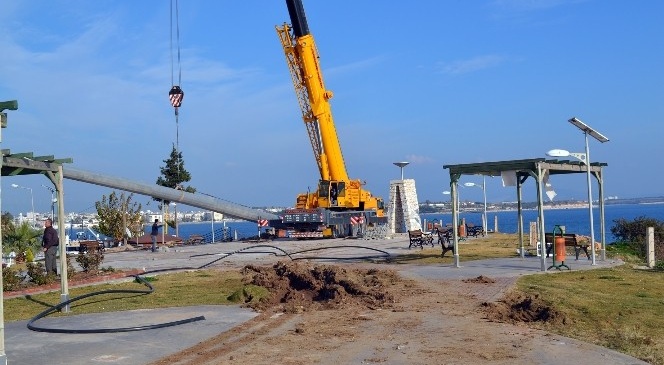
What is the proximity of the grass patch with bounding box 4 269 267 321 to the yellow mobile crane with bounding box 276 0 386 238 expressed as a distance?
22.3m

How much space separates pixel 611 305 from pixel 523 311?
1904 millimetres

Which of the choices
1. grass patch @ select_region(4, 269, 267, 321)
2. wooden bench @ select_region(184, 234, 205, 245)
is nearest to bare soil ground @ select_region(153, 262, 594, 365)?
grass patch @ select_region(4, 269, 267, 321)

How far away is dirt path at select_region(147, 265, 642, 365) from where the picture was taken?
31.7 ft

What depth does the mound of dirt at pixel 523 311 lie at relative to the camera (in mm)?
12258

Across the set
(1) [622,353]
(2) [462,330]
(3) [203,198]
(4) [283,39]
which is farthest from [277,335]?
(3) [203,198]

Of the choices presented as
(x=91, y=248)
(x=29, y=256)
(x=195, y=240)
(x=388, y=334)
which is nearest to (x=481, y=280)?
(x=388, y=334)

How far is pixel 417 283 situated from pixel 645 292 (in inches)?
190

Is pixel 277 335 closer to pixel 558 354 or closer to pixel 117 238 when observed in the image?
pixel 558 354

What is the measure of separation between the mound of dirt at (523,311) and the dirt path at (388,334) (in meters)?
0.15

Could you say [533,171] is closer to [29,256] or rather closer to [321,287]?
[321,287]

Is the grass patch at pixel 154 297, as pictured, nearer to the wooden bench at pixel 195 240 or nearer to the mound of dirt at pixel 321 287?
the mound of dirt at pixel 321 287

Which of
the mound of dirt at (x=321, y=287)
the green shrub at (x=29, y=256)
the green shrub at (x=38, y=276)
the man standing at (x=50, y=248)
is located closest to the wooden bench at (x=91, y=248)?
the green shrub at (x=29, y=256)

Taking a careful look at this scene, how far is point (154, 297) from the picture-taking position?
55.3 feet

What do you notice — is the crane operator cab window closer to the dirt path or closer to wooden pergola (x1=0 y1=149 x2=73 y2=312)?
the dirt path
